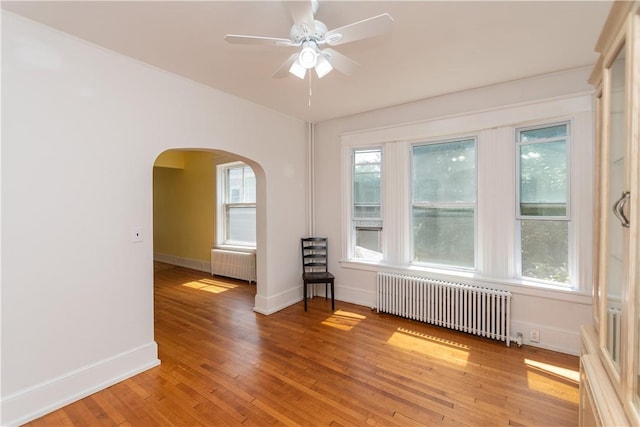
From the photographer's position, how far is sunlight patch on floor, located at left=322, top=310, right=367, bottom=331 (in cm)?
342

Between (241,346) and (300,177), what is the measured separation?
8.19ft

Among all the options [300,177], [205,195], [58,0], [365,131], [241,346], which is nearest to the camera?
[58,0]

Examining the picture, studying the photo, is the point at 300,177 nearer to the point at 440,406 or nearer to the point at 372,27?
the point at 372,27

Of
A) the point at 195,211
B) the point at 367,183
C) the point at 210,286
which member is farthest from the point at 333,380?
the point at 195,211

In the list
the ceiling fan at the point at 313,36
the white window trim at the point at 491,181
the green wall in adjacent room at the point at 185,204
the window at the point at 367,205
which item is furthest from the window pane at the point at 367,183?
the green wall in adjacent room at the point at 185,204

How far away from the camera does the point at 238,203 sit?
5766mm

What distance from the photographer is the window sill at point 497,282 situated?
2.75 meters

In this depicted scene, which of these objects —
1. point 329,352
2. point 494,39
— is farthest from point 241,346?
point 494,39

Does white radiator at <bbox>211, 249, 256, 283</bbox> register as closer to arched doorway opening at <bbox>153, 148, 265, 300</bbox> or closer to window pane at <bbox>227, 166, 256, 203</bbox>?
arched doorway opening at <bbox>153, 148, 265, 300</bbox>

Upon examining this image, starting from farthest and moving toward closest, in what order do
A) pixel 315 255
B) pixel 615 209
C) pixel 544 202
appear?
pixel 315 255, pixel 544 202, pixel 615 209

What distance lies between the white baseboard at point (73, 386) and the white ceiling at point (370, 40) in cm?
260

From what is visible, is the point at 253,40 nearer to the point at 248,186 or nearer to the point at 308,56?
the point at 308,56

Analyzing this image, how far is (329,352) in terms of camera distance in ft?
9.26

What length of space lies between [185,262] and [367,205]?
478 cm
